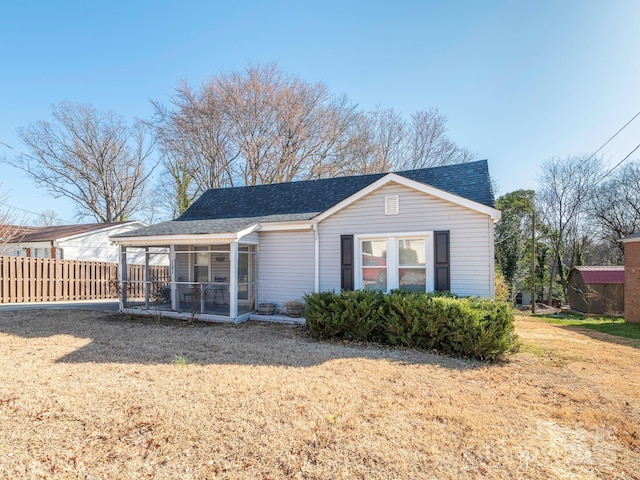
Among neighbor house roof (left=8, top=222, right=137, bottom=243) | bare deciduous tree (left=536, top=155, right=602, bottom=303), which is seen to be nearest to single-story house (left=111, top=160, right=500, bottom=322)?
neighbor house roof (left=8, top=222, right=137, bottom=243)

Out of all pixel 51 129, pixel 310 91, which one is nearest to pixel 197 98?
pixel 310 91

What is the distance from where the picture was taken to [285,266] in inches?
399

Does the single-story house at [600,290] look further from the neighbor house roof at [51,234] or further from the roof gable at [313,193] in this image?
the neighbor house roof at [51,234]

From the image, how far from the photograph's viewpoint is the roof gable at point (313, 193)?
32.5 ft

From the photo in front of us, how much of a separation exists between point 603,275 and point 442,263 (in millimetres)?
16758

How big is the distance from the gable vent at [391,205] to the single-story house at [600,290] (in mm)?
16085

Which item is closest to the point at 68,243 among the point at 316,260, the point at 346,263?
the point at 316,260

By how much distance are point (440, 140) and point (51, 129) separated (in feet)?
95.2

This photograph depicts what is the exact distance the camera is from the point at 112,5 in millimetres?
11680

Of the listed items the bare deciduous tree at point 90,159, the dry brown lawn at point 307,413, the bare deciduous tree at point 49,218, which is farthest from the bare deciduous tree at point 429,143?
the bare deciduous tree at point 49,218

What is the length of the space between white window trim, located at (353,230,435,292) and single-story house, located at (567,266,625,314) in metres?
15.5

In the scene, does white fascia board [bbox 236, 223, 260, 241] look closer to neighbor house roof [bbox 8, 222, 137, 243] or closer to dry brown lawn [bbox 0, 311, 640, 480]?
dry brown lawn [bbox 0, 311, 640, 480]

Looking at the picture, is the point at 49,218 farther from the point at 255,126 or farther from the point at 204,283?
the point at 204,283

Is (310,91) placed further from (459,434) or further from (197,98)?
(459,434)
